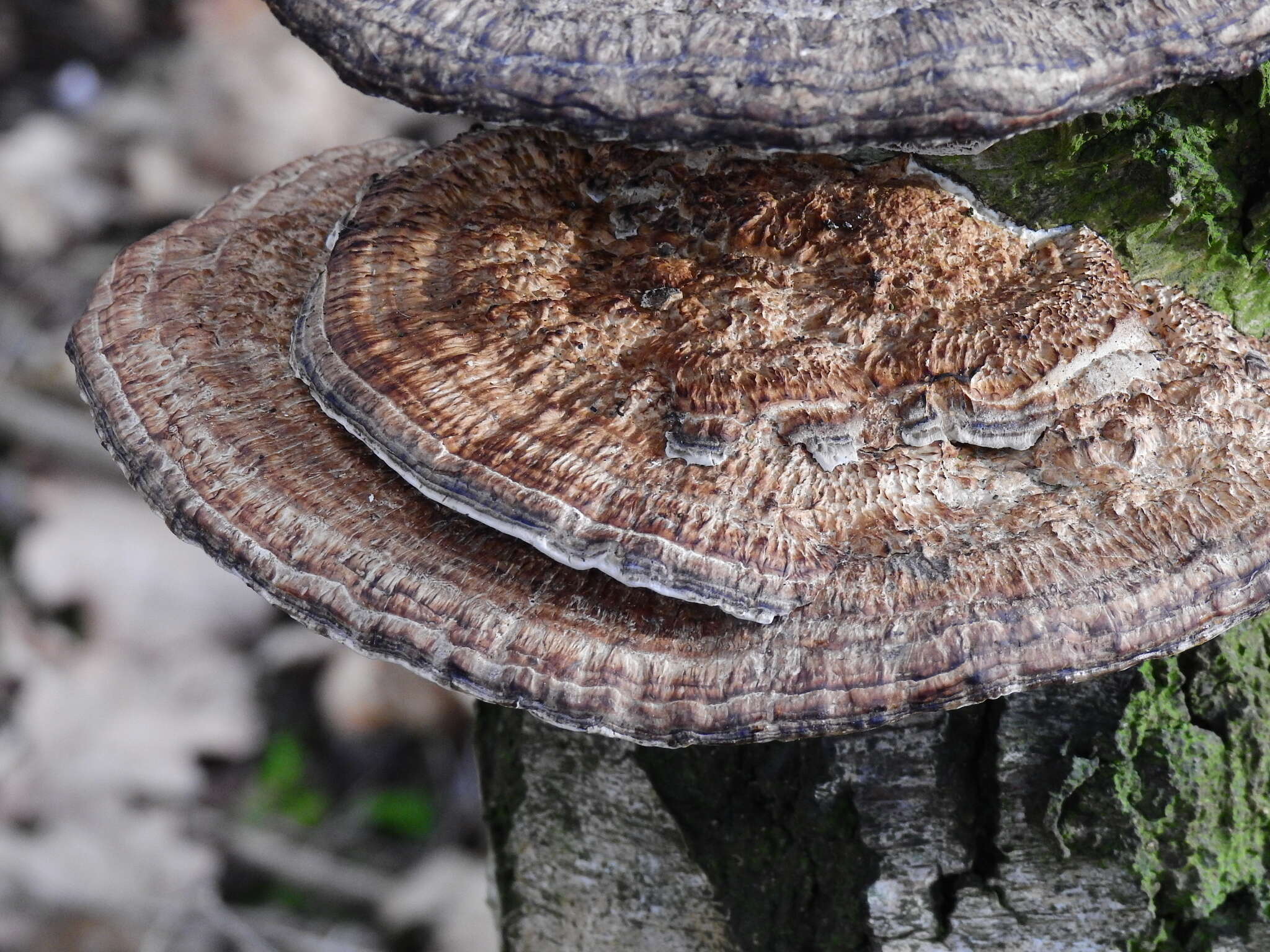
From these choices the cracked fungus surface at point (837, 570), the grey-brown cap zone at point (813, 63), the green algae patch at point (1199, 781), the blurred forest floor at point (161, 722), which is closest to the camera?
the grey-brown cap zone at point (813, 63)

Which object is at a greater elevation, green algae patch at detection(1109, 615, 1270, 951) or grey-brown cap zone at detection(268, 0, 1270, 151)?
grey-brown cap zone at detection(268, 0, 1270, 151)

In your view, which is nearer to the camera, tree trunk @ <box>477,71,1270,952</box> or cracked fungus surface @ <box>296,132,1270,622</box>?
cracked fungus surface @ <box>296,132,1270,622</box>

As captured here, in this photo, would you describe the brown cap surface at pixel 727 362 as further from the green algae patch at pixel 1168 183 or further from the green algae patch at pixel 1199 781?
the green algae patch at pixel 1199 781

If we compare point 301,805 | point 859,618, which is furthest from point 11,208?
point 859,618

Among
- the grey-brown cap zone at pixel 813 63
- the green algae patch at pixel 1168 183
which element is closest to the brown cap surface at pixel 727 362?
the green algae patch at pixel 1168 183

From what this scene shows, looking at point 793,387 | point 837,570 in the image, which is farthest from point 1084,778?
point 793,387

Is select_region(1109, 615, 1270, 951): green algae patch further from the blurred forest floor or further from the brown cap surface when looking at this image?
the blurred forest floor

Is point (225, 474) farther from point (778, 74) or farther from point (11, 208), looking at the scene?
point (11, 208)

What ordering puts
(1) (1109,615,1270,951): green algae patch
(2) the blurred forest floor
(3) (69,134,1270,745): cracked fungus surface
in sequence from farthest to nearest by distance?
(2) the blurred forest floor, (1) (1109,615,1270,951): green algae patch, (3) (69,134,1270,745): cracked fungus surface

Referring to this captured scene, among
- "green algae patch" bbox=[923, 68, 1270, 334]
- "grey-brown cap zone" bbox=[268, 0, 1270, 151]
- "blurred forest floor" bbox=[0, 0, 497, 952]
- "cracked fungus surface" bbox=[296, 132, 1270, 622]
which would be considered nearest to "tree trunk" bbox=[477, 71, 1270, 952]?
"green algae patch" bbox=[923, 68, 1270, 334]
